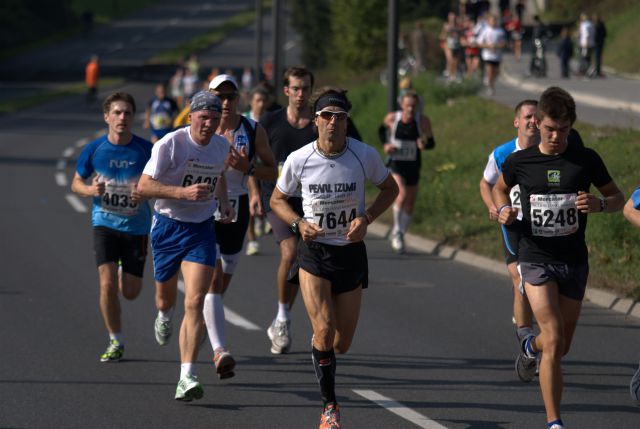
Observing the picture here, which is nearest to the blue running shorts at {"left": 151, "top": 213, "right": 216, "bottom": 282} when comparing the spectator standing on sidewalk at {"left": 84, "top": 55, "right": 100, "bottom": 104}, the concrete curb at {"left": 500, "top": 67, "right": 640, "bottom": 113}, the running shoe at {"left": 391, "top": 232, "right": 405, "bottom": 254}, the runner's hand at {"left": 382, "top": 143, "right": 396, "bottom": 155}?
the runner's hand at {"left": 382, "top": 143, "right": 396, "bottom": 155}

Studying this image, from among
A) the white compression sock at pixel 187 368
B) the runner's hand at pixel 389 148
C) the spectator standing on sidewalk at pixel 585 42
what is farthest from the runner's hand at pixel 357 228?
the spectator standing on sidewalk at pixel 585 42

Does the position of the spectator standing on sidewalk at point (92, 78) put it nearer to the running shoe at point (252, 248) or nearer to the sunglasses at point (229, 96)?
the running shoe at point (252, 248)

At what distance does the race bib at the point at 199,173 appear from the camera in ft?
29.7

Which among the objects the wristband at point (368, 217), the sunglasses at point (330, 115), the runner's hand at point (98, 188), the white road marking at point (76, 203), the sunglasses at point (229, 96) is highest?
the sunglasses at point (330, 115)

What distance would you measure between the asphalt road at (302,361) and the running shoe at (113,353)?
0.28ft

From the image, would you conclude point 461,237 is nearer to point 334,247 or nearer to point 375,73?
point 334,247

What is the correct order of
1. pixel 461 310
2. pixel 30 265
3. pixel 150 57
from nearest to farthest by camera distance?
pixel 461 310 < pixel 30 265 < pixel 150 57

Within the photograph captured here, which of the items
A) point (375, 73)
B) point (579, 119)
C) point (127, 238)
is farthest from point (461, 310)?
point (375, 73)

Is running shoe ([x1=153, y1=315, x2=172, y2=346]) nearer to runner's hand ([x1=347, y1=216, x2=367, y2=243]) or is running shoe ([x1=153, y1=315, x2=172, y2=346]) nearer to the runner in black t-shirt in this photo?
runner's hand ([x1=347, y1=216, x2=367, y2=243])

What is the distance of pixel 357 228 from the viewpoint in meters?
8.11

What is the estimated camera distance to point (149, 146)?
1028cm

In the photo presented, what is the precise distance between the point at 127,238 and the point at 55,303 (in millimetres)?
3152

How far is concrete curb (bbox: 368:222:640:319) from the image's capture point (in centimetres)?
1295

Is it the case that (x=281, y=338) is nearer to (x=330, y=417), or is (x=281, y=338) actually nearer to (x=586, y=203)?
(x=330, y=417)
